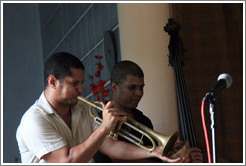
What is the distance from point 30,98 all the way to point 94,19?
1.35 meters

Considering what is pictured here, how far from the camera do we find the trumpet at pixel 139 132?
234cm

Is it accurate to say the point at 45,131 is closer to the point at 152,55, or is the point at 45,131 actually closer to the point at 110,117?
the point at 110,117

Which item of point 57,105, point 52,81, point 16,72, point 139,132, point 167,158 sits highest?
point 16,72

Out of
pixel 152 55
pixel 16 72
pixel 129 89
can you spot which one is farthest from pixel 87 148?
pixel 16 72

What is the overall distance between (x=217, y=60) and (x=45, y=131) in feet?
5.06

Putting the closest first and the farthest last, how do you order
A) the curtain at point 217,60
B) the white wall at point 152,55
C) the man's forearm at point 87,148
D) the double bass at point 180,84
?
the man's forearm at point 87,148, the double bass at point 180,84, the white wall at point 152,55, the curtain at point 217,60

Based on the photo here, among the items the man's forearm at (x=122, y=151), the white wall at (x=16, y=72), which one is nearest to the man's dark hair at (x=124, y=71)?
the man's forearm at (x=122, y=151)

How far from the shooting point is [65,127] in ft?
7.90

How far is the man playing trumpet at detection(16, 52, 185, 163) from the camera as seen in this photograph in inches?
88.4

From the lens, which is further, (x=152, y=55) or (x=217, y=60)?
(x=217, y=60)

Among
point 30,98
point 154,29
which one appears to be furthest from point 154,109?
point 30,98

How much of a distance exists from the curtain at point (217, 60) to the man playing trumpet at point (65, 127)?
1028 mm

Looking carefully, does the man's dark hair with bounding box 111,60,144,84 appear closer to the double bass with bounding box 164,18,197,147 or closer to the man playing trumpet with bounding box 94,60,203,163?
the man playing trumpet with bounding box 94,60,203,163

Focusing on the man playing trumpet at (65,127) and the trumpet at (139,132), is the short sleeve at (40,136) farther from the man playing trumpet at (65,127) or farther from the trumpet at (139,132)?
the trumpet at (139,132)
